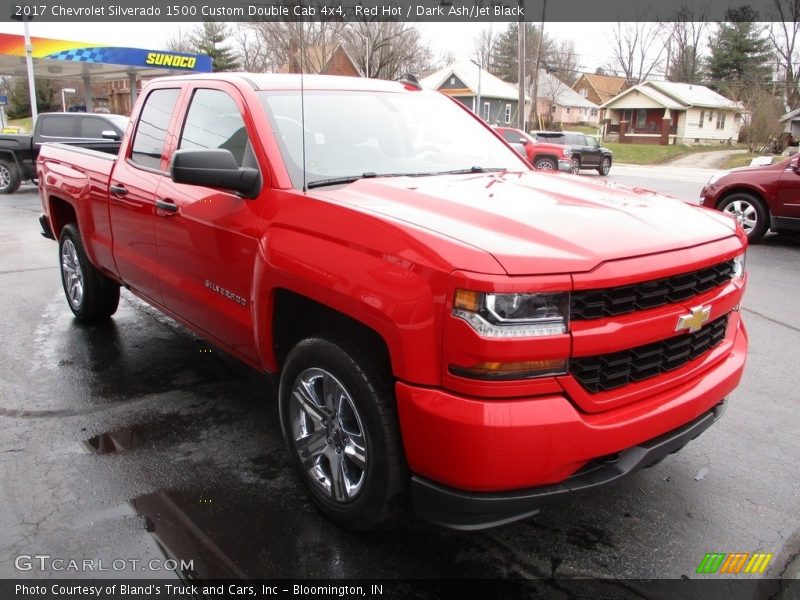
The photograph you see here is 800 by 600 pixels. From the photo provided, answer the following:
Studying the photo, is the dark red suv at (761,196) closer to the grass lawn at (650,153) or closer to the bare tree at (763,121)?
the grass lawn at (650,153)

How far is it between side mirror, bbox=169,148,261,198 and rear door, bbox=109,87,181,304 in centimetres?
112

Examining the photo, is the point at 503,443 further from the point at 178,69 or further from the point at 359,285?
the point at 178,69

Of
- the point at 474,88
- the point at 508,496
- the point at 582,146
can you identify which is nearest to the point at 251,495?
the point at 508,496

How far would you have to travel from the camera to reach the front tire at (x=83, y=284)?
5.50 metres

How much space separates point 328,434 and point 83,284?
3.73m

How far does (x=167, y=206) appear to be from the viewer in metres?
3.79

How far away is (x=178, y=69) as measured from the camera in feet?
102

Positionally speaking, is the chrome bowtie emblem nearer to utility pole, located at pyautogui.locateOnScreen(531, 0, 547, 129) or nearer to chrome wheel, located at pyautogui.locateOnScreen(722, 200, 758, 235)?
chrome wheel, located at pyautogui.locateOnScreen(722, 200, 758, 235)

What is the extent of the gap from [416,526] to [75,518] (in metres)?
1.55

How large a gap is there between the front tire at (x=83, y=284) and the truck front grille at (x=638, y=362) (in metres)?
4.49

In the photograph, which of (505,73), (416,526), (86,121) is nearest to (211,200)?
(416,526)

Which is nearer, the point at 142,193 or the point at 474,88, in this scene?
the point at 142,193

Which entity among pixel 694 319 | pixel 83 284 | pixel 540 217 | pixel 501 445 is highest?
pixel 540 217

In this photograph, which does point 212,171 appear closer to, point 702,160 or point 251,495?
point 251,495
